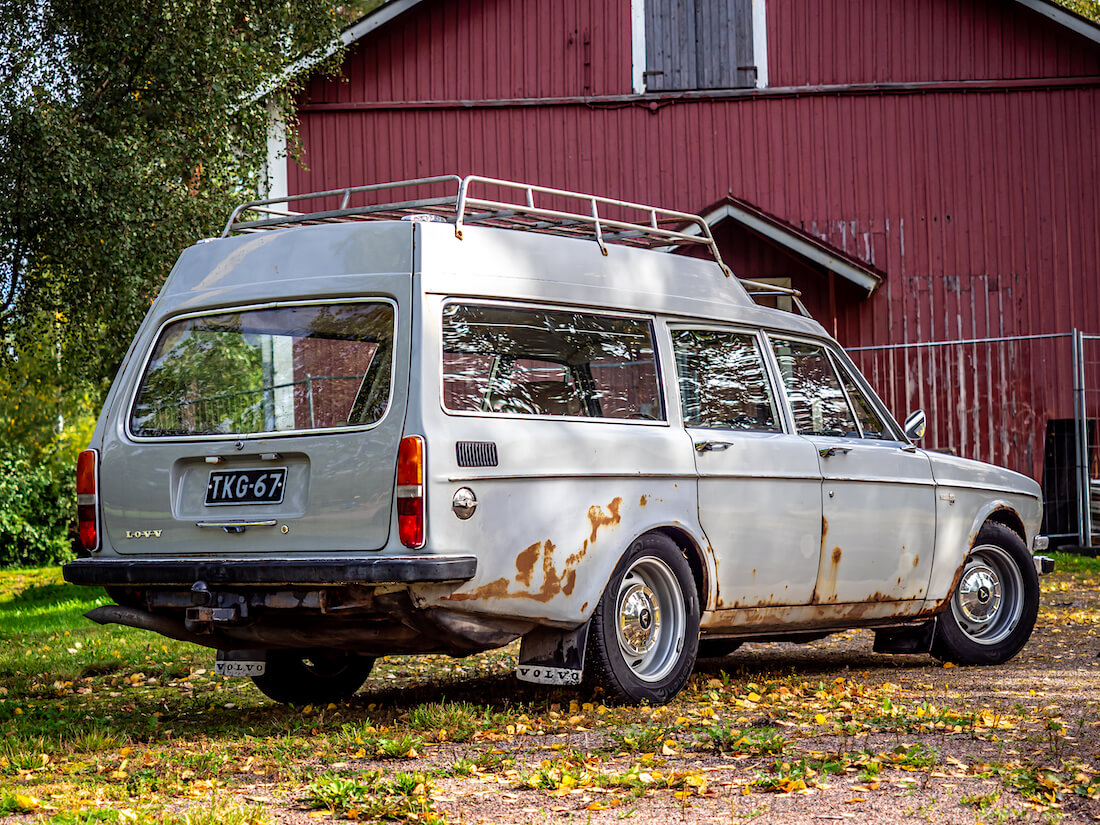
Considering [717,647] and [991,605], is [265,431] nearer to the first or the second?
[717,647]

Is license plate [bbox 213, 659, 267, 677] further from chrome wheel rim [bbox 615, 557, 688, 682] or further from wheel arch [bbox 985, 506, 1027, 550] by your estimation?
wheel arch [bbox 985, 506, 1027, 550]

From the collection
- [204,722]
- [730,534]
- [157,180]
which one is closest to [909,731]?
[730,534]

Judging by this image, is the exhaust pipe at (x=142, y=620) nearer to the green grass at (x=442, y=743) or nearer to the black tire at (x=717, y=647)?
the green grass at (x=442, y=743)

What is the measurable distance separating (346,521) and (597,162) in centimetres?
1200

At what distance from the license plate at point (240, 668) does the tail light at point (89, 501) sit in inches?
31.0

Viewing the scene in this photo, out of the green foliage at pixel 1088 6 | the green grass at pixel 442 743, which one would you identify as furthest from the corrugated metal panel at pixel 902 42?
the green foliage at pixel 1088 6

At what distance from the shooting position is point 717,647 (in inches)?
325

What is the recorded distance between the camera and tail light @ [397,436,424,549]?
5.52 metres

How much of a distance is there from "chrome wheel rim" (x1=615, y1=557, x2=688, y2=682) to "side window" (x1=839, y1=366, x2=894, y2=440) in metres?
1.90

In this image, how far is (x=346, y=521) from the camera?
18.6 ft

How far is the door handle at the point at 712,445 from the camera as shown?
22.1 feet

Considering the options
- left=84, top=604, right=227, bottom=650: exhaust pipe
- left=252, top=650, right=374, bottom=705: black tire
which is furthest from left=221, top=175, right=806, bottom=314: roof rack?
left=252, top=650, right=374, bottom=705: black tire

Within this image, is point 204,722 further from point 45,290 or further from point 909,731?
point 45,290

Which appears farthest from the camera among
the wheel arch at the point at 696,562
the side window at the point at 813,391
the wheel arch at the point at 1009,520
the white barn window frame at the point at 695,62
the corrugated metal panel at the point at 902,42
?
the white barn window frame at the point at 695,62
